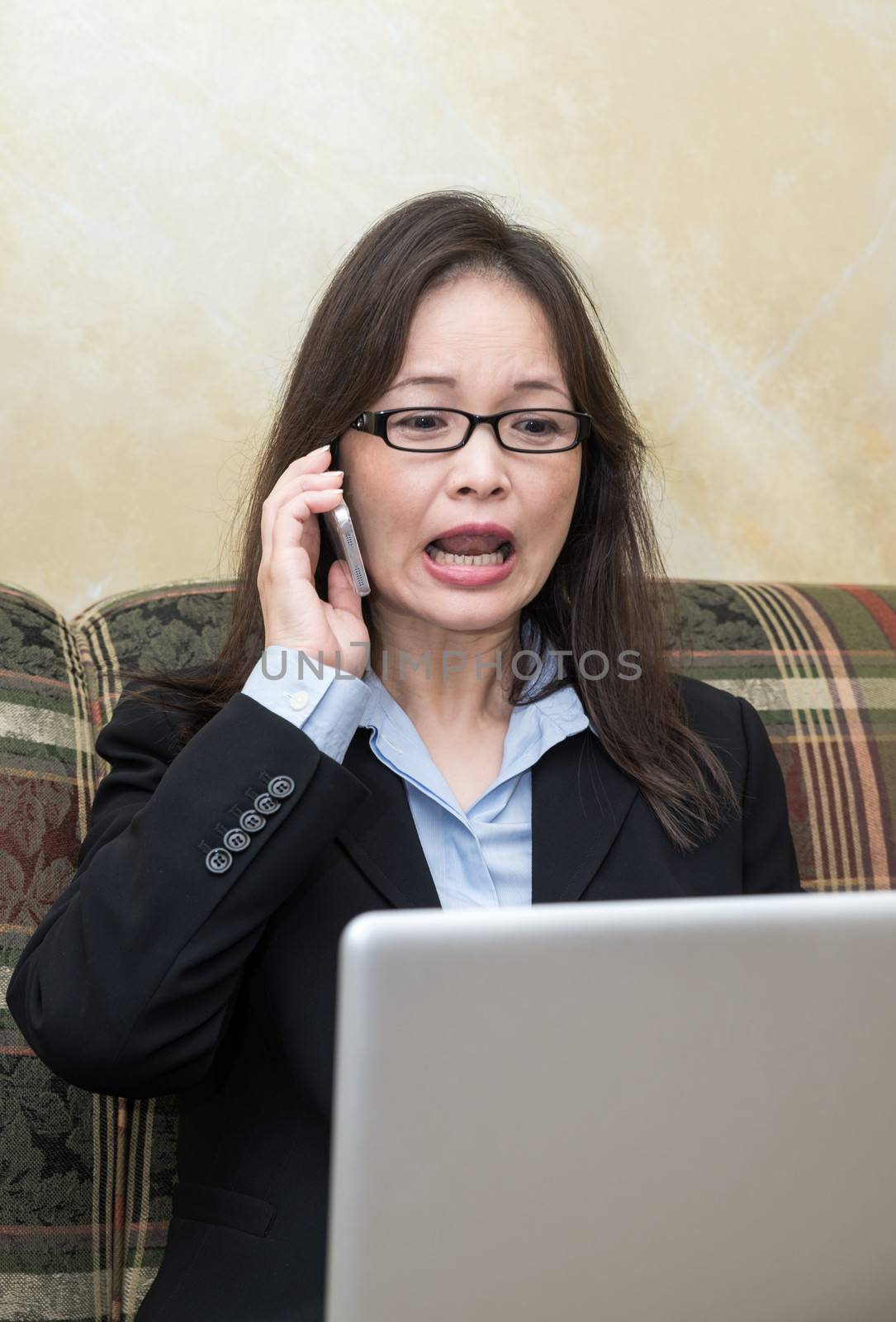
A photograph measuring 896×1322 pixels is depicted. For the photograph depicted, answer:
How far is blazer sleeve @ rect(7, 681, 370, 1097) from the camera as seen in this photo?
3.94 feet

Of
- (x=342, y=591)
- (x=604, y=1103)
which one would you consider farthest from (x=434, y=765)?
(x=604, y=1103)

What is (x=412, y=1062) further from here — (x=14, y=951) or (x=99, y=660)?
(x=99, y=660)

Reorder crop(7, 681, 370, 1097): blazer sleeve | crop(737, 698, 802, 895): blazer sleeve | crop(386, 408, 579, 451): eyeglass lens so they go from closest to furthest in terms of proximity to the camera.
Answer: crop(7, 681, 370, 1097): blazer sleeve → crop(386, 408, 579, 451): eyeglass lens → crop(737, 698, 802, 895): blazer sleeve

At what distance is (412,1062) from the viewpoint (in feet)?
2.06

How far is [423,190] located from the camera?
2.15 m

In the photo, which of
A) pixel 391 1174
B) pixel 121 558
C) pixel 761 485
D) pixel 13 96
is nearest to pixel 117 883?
pixel 391 1174

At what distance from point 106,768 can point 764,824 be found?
770 mm

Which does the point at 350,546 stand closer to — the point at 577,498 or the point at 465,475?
the point at 465,475

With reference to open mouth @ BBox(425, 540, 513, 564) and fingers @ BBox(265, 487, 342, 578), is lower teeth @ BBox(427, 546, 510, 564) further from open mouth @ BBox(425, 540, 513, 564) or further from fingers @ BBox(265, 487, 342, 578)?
fingers @ BBox(265, 487, 342, 578)

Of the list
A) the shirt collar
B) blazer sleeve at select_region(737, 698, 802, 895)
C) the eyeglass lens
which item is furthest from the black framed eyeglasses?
blazer sleeve at select_region(737, 698, 802, 895)

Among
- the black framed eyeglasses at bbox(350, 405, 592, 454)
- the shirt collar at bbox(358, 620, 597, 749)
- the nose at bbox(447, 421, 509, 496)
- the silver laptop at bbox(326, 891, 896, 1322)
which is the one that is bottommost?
the silver laptop at bbox(326, 891, 896, 1322)

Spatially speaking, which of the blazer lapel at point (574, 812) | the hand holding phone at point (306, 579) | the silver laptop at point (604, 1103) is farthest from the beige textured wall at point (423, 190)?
the silver laptop at point (604, 1103)

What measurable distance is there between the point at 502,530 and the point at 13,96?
1.07m

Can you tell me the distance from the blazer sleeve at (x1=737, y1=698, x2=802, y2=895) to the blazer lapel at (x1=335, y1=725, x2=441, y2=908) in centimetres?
42
